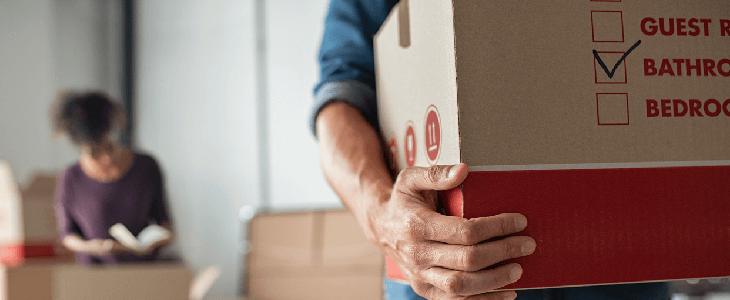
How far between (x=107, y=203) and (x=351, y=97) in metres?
1.93

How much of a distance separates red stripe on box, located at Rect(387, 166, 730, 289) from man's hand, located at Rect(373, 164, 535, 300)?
0.05 feet

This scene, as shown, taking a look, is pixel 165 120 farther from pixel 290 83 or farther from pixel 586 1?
pixel 586 1

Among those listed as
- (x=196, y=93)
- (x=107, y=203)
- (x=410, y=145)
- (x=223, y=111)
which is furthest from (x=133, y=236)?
(x=410, y=145)

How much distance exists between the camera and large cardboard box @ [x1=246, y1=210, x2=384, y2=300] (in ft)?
8.62

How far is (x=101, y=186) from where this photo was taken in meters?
2.33

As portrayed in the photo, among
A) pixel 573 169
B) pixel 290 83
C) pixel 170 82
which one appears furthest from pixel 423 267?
pixel 170 82

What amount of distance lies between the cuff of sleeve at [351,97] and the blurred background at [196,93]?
1.92 m

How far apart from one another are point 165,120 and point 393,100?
12.6ft

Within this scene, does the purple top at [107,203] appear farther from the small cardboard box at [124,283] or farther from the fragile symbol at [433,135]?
the fragile symbol at [433,135]

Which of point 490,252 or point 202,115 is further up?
point 202,115

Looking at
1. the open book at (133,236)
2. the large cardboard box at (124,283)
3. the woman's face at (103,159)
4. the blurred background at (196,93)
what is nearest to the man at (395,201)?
the large cardboard box at (124,283)

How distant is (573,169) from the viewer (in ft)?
1.51

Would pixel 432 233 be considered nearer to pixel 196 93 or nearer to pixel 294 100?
pixel 294 100

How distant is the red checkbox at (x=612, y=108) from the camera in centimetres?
47
